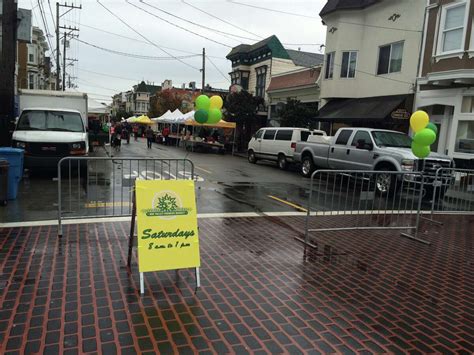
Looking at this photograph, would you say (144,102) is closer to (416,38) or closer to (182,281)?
(416,38)

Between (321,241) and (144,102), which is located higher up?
(144,102)

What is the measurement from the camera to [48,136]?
1175 centimetres

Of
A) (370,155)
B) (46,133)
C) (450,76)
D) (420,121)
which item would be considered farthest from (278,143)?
(420,121)

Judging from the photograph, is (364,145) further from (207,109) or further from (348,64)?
(348,64)

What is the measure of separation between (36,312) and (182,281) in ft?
5.18

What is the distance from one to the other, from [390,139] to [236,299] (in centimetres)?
1077

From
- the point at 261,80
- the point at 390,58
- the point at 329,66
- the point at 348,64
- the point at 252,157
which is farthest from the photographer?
the point at 261,80

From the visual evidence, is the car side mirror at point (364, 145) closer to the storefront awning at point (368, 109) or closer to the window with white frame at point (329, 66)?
the storefront awning at point (368, 109)

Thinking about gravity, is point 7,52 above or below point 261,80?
below

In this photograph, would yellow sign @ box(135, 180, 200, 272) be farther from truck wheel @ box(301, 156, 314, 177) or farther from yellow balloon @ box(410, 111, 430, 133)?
truck wheel @ box(301, 156, 314, 177)

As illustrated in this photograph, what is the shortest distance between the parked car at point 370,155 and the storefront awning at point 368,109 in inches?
128

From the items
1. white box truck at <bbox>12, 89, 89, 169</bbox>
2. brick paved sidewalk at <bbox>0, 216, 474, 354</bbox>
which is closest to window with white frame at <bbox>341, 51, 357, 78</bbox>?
white box truck at <bbox>12, 89, 89, 169</bbox>

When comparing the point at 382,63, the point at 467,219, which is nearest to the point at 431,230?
the point at 467,219

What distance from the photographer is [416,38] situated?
17.3 metres
